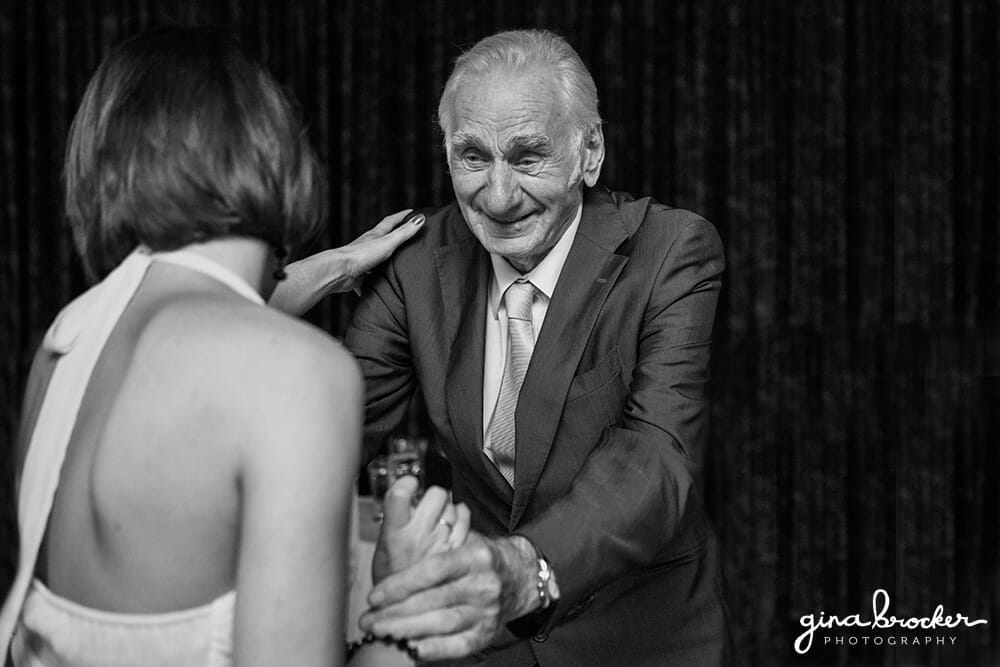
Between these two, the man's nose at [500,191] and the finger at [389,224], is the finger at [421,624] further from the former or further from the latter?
the finger at [389,224]

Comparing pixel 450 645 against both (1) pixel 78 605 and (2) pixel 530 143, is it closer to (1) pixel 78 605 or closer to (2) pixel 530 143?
(1) pixel 78 605

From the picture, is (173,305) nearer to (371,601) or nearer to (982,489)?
(371,601)

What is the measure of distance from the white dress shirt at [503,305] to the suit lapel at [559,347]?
0.05 m

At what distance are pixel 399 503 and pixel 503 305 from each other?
886 millimetres

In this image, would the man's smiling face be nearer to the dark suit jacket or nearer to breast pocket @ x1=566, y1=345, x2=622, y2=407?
the dark suit jacket

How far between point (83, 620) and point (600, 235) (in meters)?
1.17

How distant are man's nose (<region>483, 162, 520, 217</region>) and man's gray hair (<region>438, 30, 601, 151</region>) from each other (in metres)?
0.13

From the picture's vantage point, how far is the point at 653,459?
1.83 metres

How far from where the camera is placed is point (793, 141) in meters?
4.86

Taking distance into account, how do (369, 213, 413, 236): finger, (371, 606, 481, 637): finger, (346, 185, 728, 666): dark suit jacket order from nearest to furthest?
(371, 606, 481, 637): finger
(346, 185, 728, 666): dark suit jacket
(369, 213, 413, 236): finger

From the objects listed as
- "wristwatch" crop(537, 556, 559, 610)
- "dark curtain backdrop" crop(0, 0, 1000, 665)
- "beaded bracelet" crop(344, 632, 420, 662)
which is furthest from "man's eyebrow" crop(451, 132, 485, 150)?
"dark curtain backdrop" crop(0, 0, 1000, 665)

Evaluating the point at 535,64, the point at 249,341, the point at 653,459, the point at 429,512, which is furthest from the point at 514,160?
the point at 249,341

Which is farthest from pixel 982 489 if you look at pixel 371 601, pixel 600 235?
pixel 371 601

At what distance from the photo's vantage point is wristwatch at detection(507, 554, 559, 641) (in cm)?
160
